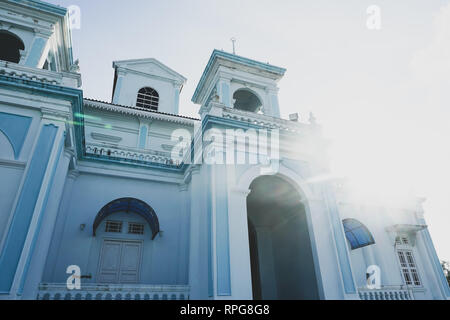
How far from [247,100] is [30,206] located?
35.9 ft

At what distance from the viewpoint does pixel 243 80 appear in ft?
45.3

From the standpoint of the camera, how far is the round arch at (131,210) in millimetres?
10203

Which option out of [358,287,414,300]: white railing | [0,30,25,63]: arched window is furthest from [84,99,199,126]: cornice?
[358,287,414,300]: white railing

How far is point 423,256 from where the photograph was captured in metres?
15.1

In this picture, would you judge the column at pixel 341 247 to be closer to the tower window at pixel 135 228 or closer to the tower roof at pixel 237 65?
the tower roof at pixel 237 65

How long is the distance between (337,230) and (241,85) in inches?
308

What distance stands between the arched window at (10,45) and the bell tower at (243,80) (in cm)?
796

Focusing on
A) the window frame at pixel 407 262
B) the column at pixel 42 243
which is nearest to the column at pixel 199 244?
the column at pixel 42 243

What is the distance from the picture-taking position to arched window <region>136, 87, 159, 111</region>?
17.7 metres

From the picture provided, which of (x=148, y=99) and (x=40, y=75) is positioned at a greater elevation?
(x=148, y=99)

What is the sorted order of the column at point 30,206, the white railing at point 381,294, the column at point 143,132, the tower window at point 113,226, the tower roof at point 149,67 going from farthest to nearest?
1. the tower roof at point 149,67
2. the column at point 143,132
3. the tower window at point 113,226
4. the white railing at point 381,294
5. the column at point 30,206

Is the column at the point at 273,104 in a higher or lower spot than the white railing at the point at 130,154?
higher

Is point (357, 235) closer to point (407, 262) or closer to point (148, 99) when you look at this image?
point (407, 262)

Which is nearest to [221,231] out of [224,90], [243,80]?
[224,90]
